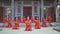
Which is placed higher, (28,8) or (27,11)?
(28,8)

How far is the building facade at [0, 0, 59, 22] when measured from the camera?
29.9m

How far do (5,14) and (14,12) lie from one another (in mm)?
1519

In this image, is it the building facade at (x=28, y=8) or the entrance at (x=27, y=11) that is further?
the entrance at (x=27, y=11)

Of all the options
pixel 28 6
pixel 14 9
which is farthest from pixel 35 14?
pixel 14 9

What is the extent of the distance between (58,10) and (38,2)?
3593 mm

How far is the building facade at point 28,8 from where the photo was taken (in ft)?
98.2

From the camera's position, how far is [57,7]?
100 feet

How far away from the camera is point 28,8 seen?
3081cm

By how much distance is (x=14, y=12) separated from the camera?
3009 cm

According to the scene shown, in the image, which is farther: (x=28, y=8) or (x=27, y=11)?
(x=27, y=11)

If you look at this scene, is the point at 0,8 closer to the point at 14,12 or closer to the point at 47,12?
the point at 14,12

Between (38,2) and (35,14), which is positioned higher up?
(38,2)

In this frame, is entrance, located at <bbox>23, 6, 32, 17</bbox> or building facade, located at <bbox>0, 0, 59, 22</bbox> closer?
building facade, located at <bbox>0, 0, 59, 22</bbox>

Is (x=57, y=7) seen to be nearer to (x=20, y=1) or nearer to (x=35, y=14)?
(x=35, y=14)
